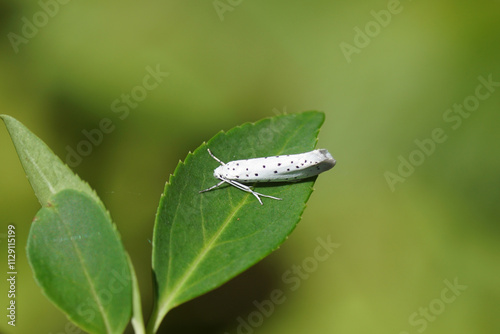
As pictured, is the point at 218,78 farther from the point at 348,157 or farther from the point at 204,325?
the point at 204,325

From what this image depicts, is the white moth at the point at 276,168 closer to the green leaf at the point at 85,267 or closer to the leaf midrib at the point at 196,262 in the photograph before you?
the leaf midrib at the point at 196,262

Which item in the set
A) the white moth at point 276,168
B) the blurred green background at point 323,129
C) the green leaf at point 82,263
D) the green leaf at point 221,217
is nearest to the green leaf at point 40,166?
the green leaf at point 82,263

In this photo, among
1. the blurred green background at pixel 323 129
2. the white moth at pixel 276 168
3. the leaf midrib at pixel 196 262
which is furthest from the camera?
the blurred green background at pixel 323 129

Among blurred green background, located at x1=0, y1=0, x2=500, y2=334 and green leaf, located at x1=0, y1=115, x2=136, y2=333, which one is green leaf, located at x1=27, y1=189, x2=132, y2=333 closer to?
green leaf, located at x1=0, y1=115, x2=136, y2=333

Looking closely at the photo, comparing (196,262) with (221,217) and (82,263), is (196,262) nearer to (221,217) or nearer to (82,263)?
(221,217)

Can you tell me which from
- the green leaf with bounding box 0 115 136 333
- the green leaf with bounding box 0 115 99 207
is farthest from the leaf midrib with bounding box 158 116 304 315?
the green leaf with bounding box 0 115 99 207

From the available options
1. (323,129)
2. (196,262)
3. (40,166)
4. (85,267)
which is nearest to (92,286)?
(85,267)
